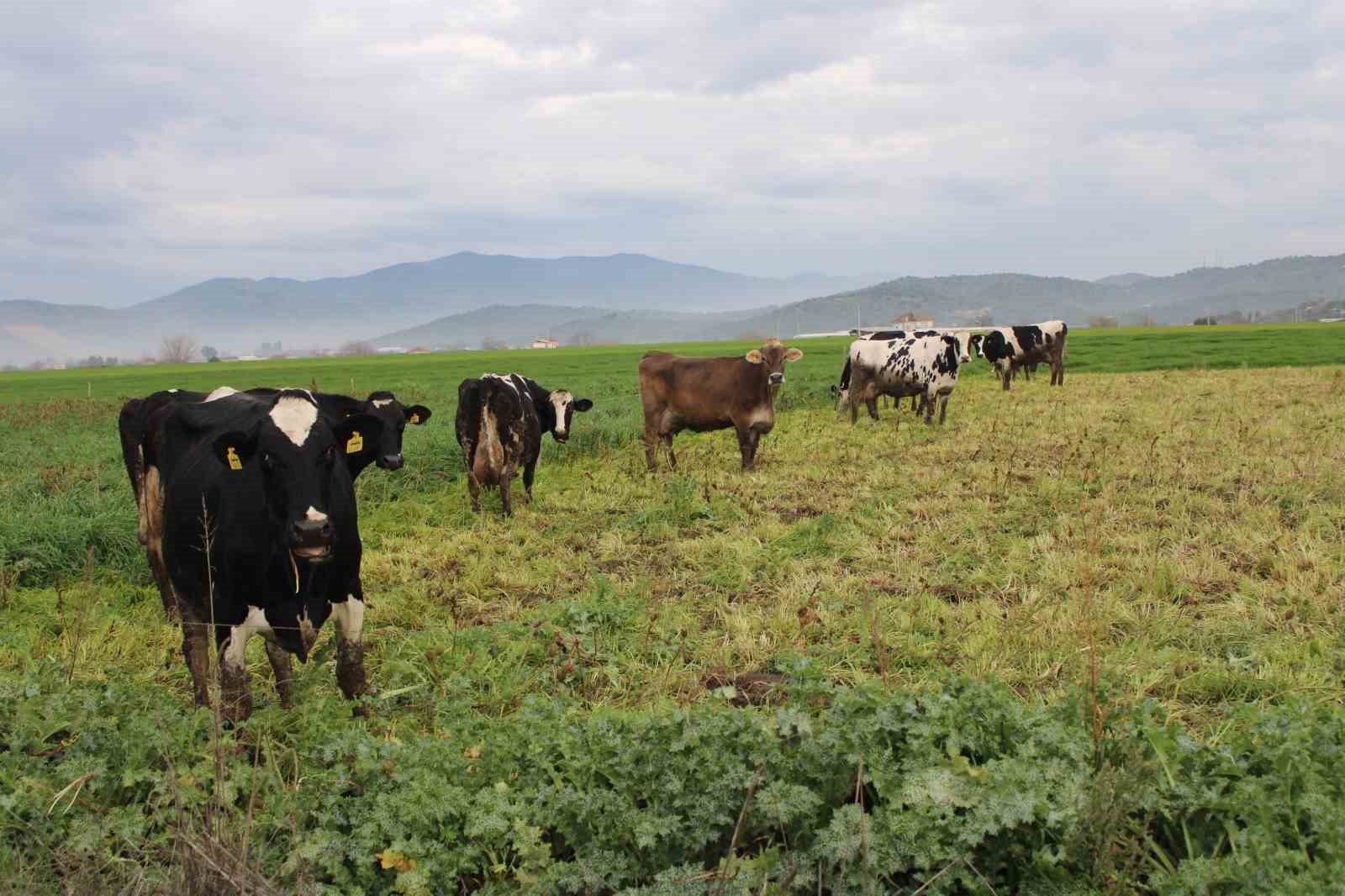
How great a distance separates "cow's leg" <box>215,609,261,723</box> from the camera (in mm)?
4617

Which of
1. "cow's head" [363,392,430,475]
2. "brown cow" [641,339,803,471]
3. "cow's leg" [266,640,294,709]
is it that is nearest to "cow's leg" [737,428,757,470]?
"brown cow" [641,339,803,471]

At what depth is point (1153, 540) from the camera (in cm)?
732

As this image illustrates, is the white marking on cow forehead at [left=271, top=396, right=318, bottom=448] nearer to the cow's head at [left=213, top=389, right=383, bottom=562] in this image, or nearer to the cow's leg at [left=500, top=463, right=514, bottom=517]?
the cow's head at [left=213, top=389, right=383, bottom=562]

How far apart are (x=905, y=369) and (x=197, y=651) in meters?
14.0

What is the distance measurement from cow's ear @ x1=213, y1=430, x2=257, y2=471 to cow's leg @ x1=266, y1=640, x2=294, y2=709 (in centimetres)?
108

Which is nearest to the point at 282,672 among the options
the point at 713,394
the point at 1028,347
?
the point at 713,394

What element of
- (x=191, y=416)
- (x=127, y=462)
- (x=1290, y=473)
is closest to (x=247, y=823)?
(x=191, y=416)

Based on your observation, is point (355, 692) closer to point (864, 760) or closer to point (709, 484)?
point (864, 760)

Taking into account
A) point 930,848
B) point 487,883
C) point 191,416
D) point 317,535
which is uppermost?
point 191,416

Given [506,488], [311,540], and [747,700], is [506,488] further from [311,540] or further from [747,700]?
[747,700]

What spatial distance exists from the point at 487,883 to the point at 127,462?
5549 mm

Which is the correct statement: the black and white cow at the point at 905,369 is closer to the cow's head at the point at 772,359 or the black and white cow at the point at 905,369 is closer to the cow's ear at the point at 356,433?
the cow's head at the point at 772,359

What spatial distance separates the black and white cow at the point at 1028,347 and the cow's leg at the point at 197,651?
23529 millimetres

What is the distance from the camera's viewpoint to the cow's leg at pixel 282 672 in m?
4.95
